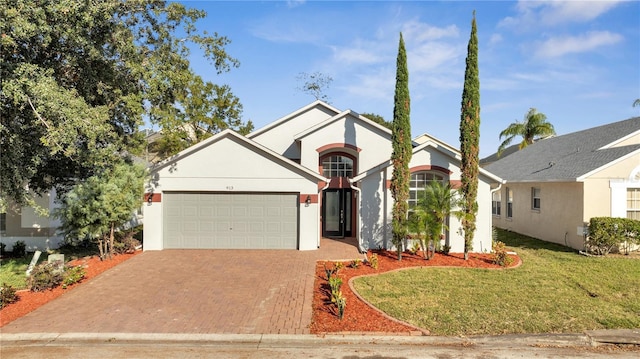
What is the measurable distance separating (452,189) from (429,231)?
261 centimetres

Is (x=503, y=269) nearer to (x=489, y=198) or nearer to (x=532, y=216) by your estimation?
(x=489, y=198)

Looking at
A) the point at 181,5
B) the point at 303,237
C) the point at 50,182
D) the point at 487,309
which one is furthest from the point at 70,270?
the point at 487,309

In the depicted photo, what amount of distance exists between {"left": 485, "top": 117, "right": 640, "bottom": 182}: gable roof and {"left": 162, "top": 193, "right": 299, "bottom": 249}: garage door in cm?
1203

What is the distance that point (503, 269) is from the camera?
41.2 ft

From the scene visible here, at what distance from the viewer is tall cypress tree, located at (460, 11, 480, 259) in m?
13.8

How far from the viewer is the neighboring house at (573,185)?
1540 cm

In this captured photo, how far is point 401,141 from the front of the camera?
45.9 ft

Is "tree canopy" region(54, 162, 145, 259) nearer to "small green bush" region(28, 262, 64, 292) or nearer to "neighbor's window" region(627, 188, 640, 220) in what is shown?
"small green bush" region(28, 262, 64, 292)

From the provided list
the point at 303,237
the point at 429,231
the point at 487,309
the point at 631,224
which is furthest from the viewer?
the point at 303,237

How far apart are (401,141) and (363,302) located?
22.3 feet

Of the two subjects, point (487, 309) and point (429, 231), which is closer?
point (487, 309)

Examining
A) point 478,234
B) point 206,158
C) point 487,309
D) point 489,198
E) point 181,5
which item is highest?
point 181,5

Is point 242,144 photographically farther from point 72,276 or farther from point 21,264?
point 21,264

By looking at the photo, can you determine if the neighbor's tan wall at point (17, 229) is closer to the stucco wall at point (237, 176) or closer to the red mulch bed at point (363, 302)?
the stucco wall at point (237, 176)
